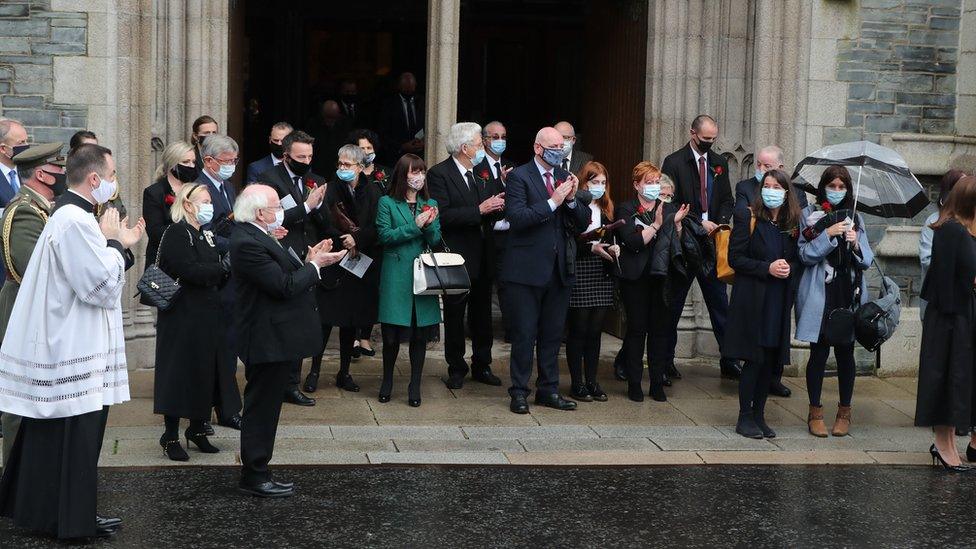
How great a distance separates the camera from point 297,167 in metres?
9.45

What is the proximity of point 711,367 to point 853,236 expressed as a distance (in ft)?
9.41

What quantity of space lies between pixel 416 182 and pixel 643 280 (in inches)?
69.1

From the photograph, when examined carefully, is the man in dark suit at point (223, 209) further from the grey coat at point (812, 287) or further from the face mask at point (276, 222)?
the grey coat at point (812, 287)

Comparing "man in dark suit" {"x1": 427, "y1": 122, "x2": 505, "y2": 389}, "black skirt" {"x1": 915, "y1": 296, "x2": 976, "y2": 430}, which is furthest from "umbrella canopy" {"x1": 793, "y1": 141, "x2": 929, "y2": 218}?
"man in dark suit" {"x1": 427, "y1": 122, "x2": 505, "y2": 389}

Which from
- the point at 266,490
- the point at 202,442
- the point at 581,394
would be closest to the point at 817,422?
the point at 581,394

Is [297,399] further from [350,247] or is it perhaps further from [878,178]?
[878,178]

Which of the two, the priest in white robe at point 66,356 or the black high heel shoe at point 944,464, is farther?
the black high heel shoe at point 944,464

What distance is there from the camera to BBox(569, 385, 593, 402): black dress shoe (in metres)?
10.0

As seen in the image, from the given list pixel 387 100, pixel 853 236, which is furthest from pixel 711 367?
pixel 387 100

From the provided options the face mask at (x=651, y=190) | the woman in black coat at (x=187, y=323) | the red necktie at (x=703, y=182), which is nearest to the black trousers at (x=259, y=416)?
the woman in black coat at (x=187, y=323)

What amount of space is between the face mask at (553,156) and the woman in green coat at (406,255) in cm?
83

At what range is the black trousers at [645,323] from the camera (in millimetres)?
9977

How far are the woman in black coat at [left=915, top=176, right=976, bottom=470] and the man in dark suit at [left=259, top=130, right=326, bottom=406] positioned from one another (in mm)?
3920

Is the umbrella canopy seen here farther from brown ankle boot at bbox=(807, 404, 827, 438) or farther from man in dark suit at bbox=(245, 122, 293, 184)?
man in dark suit at bbox=(245, 122, 293, 184)
